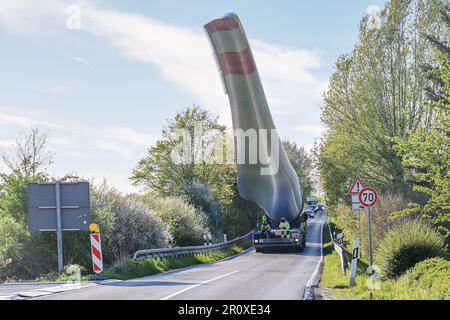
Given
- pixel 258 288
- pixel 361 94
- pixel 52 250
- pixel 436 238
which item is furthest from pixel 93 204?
pixel 361 94

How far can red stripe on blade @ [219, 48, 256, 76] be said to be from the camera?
33.8m

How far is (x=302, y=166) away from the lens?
9312 cm

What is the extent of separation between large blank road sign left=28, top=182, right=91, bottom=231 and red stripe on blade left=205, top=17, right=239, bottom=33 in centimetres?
1722

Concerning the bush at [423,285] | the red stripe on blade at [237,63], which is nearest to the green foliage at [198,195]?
the red stripe on blade at [237,63]

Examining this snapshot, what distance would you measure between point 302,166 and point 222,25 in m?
62.2

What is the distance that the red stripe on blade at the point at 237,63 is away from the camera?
111 ft

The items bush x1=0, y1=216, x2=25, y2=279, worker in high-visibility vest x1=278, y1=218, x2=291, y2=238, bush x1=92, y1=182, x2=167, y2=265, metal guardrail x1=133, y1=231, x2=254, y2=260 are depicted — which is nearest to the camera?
bush x1=0, y1=216, x2=25, y2=279

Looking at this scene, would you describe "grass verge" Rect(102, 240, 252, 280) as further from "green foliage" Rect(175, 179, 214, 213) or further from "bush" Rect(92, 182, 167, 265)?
"green foliage" Rect(175, 179, 214, 213)

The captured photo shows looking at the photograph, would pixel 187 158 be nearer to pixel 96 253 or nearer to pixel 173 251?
pixel 173 251

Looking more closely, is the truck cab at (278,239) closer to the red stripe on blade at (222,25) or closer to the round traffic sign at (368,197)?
the red stripe on blade at (222,25)

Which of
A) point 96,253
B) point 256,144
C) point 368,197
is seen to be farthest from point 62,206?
point 256,144

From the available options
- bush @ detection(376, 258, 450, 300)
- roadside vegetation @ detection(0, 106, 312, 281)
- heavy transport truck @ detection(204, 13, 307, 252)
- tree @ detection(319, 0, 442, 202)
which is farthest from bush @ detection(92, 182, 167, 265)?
tree @ detection(319, 0, 442, 202)

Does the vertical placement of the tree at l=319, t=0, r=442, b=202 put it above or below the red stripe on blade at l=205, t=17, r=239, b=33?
below

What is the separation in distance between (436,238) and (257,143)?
61.7 feet
